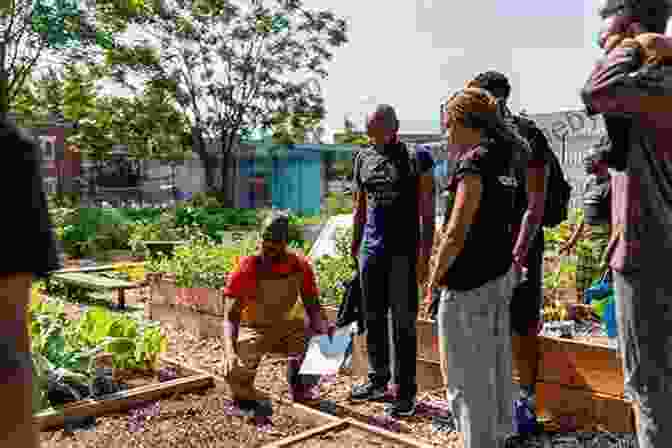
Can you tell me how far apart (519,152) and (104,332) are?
342cm

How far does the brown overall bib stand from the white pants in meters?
1.67

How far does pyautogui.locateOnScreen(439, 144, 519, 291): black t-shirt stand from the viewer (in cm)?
278

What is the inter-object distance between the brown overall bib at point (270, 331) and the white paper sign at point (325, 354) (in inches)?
7.0

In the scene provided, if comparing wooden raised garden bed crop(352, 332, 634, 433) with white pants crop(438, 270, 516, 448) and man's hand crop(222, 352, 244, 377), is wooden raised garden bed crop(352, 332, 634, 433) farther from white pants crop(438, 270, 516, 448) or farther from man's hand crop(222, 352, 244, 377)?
man's hand crop(222, 352, 244, 377)

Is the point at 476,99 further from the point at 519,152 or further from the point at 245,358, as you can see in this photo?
the point at 245,358

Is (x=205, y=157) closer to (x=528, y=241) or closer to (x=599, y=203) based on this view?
(x=528, y=241)

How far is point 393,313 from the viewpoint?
4168 mm

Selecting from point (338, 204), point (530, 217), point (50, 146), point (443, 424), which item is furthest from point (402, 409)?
point (50, 146)

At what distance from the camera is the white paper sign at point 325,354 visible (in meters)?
3.89

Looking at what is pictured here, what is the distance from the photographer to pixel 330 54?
25328 millimetres

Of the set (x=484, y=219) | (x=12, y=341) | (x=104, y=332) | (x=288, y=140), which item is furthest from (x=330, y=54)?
(x=12, y=341)

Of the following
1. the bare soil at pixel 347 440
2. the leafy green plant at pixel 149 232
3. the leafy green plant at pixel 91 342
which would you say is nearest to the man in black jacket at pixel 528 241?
the bare soil at pixel 347 440

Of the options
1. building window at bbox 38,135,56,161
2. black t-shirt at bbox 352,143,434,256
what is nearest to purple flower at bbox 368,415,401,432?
black t-shirt at bbox 352,143,434,256

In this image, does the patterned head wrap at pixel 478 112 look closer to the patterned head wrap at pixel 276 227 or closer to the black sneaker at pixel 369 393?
the patterned head wrap at pixel 276 227
